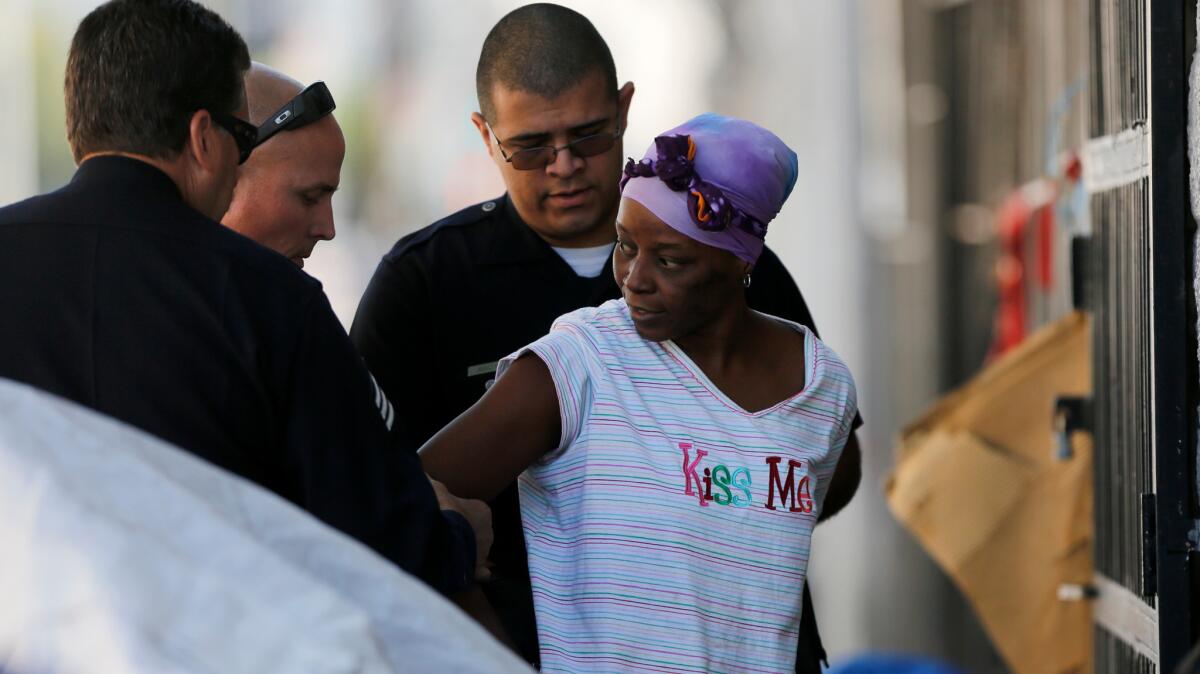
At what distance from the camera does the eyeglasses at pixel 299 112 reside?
243cm

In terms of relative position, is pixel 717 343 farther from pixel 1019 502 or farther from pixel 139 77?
pixel 1019 502

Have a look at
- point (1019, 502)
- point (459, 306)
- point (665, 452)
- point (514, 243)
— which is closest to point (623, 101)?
point (514, 243)

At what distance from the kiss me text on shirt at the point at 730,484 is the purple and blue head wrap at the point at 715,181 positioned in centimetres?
31

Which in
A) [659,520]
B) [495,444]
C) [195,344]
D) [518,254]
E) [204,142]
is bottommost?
[659,520]

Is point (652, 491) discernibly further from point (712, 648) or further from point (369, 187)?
point (369, 187)

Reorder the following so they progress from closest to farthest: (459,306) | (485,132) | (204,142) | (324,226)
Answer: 1. (204,142)
2. (324,226)
3. (459,306)
4. (485,132)

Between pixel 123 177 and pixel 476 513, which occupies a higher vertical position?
pixel 123 177

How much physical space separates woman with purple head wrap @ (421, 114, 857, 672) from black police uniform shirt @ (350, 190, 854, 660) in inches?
20.0

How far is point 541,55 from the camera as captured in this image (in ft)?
9.58

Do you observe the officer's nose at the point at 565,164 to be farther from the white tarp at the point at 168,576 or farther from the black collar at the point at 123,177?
the white tarp at the point at 168,576

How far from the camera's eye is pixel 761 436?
2.26 meters

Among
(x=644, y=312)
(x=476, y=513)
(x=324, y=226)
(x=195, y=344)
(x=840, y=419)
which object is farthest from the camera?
(x=324, y=226)

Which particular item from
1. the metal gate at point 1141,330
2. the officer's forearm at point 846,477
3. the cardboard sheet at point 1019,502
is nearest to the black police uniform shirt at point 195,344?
the officer's forearm at point 846,477

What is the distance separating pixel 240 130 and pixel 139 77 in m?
0.15
